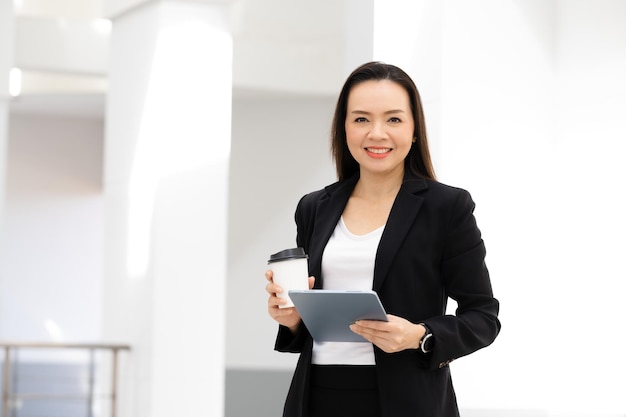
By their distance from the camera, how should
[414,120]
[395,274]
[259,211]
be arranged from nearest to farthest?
[395,274] → [414,120] → [259,211]

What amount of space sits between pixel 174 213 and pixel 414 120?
333 centimetres

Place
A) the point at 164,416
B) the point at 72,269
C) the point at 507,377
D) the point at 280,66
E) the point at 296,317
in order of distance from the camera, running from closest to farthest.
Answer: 1. the point at 296,317
2. the point at 507,377
3. the point at 164,416
4. the point at 280,66
5. the point at 72,269

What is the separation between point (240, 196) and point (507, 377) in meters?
7.75

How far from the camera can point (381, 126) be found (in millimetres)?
1864

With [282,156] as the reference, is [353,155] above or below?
below

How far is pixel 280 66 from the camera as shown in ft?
31.5

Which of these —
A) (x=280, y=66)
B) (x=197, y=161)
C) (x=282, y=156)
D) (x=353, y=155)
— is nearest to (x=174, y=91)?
(x=197, y=161)

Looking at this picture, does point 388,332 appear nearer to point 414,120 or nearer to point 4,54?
point 414,120

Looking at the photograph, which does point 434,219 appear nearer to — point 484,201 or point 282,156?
point 484,201

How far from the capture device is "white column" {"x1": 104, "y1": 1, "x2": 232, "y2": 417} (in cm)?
505

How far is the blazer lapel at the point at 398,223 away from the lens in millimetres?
1801

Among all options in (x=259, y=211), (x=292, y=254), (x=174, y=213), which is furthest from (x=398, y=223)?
(x=259, y=211)

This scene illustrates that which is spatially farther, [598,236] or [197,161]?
[197,161]

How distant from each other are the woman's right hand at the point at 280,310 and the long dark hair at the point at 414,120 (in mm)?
313
